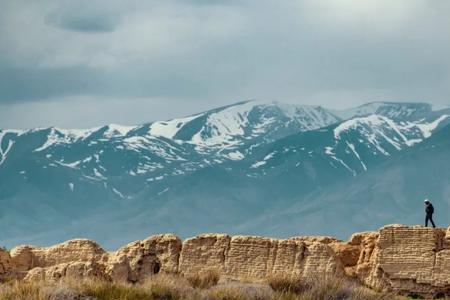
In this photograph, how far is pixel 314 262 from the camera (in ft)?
121

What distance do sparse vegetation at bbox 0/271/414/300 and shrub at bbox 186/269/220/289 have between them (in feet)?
0.91

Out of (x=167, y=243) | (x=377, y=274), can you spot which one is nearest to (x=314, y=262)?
(x=377, y=274)

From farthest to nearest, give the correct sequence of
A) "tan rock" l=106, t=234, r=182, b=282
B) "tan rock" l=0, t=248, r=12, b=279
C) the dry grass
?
"tan rock" l=0, t=248, r=12, b=279, "tan rock" l=106, t=234, r=182, b=282, the dry grass

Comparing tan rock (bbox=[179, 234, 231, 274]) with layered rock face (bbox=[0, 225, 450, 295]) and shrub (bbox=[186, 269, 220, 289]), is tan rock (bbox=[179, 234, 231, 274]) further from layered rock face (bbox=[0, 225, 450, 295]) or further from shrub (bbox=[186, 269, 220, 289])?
shrub (bbox=[186, 269, 220, 289])

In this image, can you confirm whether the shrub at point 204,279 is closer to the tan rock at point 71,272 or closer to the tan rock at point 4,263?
the tan rock at point 71,272

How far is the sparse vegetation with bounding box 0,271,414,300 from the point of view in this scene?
99.4 feet

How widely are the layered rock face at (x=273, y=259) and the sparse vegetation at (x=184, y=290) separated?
2625 mm

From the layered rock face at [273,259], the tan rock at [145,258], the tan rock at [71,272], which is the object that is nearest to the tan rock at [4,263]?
the layered rock face at [273,259]

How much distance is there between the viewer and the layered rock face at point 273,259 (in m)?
36.8

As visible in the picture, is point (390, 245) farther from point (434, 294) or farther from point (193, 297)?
point (193, 297)

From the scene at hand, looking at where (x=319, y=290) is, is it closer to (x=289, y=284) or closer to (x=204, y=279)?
(x=289, y=284)

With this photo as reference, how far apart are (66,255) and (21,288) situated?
8344 millimetres

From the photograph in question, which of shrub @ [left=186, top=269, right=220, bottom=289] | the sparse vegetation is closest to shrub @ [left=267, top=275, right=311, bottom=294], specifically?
the sparse vegetation

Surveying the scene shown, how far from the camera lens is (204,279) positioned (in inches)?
1367
